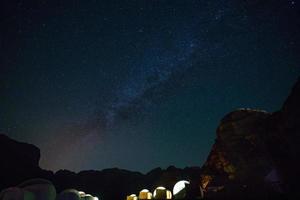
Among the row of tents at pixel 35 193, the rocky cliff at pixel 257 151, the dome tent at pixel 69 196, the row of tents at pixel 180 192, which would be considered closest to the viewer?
the row of tents at pixel 180 192

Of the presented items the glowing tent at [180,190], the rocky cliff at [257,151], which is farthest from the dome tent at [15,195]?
the rocky cliff at [257,151]

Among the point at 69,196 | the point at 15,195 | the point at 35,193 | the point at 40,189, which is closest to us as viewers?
the point at 15,195

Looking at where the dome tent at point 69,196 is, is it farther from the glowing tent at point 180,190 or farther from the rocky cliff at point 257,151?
the rocky cliff at point 257,151

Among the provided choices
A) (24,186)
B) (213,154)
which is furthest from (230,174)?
(24,186)

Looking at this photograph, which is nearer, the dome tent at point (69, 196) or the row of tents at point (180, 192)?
the row of tents at point (180, 192)

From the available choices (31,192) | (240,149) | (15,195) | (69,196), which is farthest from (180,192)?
(240,149)

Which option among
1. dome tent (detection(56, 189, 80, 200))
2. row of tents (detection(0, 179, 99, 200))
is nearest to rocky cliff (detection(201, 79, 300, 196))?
dome tent (detection(56, 189, 80, 200))

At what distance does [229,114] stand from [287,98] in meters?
6.28

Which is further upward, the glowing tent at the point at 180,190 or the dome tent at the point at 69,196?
the dome tent at the point at 69,196

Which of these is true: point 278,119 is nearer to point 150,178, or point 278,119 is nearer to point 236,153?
point 236,153

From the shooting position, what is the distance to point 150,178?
50656mm

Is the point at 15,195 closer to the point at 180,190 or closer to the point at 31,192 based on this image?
the point at 31,192

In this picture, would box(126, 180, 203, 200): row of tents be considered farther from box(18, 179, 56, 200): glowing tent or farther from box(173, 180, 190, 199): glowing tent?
box(18, 179, 56, 200): glowing tent

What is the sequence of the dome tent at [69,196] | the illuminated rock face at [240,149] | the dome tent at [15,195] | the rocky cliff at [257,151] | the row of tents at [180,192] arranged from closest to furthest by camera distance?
the row of tents at [180,192] → the dome tent at [15,195] → the rocky cliff at [257,151] → the dome tent at [69,196] → the illuminated rock face at [240,149]
